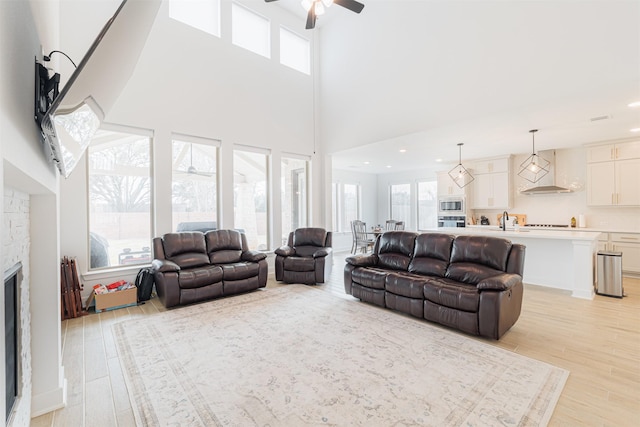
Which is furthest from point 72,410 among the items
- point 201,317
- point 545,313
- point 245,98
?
point 245,98

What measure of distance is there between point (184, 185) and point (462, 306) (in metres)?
4.68

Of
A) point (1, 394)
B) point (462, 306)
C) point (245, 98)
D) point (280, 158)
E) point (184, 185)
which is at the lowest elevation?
point (462, 306)

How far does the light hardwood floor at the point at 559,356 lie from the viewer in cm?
190

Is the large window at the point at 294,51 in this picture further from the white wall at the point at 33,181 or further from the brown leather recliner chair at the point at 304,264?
the white wall at the point at 33,181

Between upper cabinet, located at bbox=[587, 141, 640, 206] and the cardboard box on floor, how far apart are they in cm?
874

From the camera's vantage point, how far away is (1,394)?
81 centimetres

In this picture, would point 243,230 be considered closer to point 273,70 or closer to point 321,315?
point 321,315

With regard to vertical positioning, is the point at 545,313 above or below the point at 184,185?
below

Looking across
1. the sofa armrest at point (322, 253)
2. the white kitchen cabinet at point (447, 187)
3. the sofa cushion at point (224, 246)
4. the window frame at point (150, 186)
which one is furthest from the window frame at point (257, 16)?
the white kitchen cabinet at point (447, 187)

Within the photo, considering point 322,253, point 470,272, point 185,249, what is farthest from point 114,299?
point 470,272

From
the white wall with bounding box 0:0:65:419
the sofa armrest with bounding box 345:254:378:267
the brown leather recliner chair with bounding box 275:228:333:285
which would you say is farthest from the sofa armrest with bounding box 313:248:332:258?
the white wall with bounding box 0:0:65:419

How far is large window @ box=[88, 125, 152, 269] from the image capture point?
4.26m

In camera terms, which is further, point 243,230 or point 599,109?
point 243,230

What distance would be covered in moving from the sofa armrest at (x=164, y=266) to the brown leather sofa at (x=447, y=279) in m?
2.46
